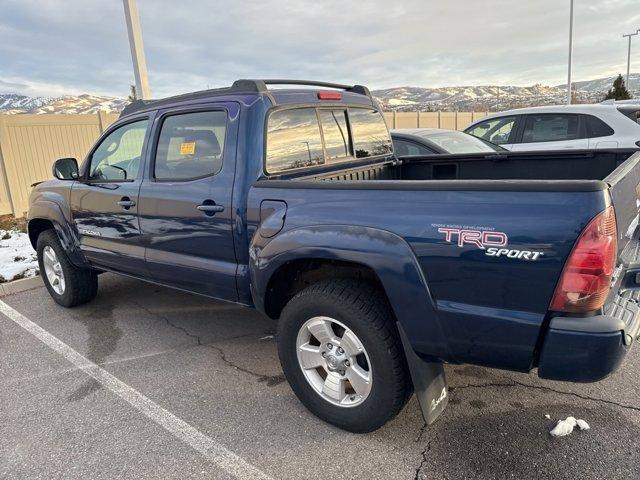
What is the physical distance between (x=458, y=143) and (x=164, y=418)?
203 inches

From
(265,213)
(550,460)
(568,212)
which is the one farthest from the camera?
(265,213)

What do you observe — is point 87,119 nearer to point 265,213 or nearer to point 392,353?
point 265,213

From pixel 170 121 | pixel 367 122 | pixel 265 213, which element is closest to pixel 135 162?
pixel 170 121

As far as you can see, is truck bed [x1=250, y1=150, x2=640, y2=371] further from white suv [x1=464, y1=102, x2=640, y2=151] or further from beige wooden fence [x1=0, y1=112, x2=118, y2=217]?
beige wooden fence [x1=0, y1=112, x2=118, y2=217]

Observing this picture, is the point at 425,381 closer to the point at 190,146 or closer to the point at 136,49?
the point at 190,146

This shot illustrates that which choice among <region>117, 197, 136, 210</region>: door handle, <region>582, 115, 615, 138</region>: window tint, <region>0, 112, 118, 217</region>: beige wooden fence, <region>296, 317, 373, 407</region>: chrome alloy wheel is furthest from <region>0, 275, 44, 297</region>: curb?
<region>582, 115, 615, 138</region>: window tint

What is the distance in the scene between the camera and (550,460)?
243 centimetres

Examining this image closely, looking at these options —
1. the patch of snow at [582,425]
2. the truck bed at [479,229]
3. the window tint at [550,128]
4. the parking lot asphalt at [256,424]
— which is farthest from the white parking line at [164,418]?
the window tint at [550,128]

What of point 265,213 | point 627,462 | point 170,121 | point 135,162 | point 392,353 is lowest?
point 627,462

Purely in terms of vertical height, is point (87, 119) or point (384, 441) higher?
point (87, 119)

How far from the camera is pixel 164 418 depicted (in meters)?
2.97

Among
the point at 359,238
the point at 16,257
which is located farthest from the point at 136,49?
the point at 359,238

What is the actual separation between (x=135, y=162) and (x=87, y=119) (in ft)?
27.9

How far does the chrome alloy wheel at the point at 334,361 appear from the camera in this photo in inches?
103
